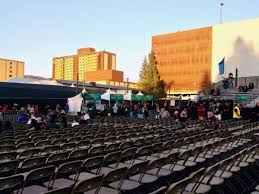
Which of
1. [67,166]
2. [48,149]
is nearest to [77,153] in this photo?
[48,149]

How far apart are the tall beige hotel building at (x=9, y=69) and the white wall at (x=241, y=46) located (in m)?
110

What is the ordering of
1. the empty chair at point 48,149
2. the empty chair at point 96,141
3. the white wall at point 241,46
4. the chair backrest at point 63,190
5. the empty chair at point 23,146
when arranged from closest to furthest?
the chair backrest at point 63,190, the empty chair at point 48,149, the empty chair at point 23,146, the empty chair at point 96,141, the white wall at point 241,46

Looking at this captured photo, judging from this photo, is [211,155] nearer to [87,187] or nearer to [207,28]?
[87,187]

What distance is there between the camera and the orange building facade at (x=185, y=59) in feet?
230

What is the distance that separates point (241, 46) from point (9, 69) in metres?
118

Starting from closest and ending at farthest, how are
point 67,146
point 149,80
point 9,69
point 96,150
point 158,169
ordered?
point 158,169 < point 96,150 < point 67,146 < point 149,80 < point 9,69

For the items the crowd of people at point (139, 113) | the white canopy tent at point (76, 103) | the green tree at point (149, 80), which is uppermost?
the green tree at point (149, 80)

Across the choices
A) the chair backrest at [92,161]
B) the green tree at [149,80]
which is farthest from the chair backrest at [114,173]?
the green tree at [149,80]

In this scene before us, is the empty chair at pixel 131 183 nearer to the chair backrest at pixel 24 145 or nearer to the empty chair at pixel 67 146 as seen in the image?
the empty chair at pixel 67 146

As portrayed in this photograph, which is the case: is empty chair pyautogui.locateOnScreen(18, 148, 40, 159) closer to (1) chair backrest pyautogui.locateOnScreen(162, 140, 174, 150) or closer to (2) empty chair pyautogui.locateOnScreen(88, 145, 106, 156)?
(2) empty chair pyautogui.locateOnScreen(88, 145, 106, 156)

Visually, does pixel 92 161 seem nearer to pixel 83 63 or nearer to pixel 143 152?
pixel 143 152

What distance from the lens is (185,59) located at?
73625 millimetres

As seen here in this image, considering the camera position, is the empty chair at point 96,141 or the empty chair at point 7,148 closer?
the empty chair at point 7,148

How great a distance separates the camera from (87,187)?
15.1ft
